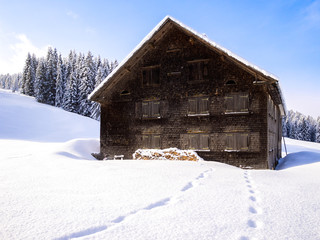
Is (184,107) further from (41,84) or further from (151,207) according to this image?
(41,84)

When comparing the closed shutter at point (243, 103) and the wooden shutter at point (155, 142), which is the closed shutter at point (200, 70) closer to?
the closed shutter at point (243, 103)

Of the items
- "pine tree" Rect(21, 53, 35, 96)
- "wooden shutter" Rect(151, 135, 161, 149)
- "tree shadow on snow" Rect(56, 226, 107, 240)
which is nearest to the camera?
"tree shadow on snow" Rect(56, 226, 107, 240)

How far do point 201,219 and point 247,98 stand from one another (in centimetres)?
1110

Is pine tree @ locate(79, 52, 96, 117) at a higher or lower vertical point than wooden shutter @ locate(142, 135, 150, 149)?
higher

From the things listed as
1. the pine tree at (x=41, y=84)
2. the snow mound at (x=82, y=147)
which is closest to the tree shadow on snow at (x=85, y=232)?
the snow mound at (x=82, y=147)

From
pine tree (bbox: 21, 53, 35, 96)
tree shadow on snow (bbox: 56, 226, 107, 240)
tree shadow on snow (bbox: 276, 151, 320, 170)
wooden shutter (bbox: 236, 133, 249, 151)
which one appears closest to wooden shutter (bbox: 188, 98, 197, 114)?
wooden shutter (bbox: 236, 133, 249, 151)

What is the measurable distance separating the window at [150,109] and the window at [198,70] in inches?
109

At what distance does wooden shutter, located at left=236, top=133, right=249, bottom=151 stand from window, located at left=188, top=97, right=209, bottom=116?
232cm

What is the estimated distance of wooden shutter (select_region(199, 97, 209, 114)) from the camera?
14.7 m

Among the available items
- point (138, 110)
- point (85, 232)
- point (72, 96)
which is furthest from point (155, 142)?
point (72, 96)

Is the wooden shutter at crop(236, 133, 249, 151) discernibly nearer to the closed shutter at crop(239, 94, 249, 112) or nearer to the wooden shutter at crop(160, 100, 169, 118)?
the closed shutter at crop(239, 94, 249, 112)

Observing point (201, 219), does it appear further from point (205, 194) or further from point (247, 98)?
point (247, 98)

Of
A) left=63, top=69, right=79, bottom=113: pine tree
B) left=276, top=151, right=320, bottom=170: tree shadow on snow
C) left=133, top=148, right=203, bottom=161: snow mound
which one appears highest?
left=63, top=69, right=79, bottom=113: pine tree

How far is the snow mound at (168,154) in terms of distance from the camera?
1475 centimetres
